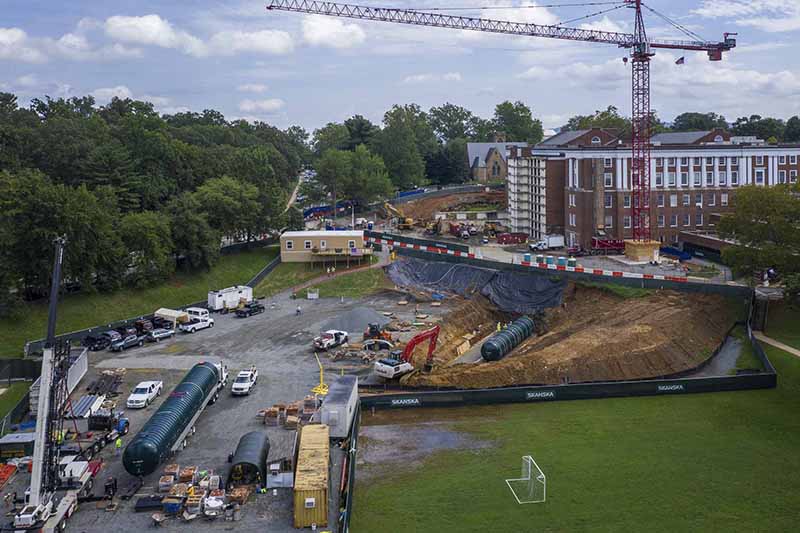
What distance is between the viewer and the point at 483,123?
167 m

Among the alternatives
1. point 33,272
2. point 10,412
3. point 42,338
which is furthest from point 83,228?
point 10,412

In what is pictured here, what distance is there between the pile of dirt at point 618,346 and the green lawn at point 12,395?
21.3 metres

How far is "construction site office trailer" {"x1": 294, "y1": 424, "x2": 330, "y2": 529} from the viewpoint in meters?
24.9

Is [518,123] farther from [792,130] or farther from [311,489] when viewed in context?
[311,489]

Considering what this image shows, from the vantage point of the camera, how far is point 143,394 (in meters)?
37.9

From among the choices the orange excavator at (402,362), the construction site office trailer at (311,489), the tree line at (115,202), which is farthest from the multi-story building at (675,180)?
Answer: the construction site office trailer at (311,489)

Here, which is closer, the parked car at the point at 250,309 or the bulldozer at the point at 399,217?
the parked car at the point at 250,309

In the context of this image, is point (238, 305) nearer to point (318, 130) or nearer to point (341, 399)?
point (341, 399)

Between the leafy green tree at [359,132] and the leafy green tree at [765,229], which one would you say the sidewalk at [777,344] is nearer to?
the leafy green tree at [765,229]

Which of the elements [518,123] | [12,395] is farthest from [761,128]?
[12,395]

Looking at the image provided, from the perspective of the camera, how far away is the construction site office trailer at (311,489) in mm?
24859

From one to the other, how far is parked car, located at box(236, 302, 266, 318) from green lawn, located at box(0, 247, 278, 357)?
20.6 ft

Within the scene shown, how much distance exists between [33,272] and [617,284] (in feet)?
138

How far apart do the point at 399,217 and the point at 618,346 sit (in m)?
55.0
